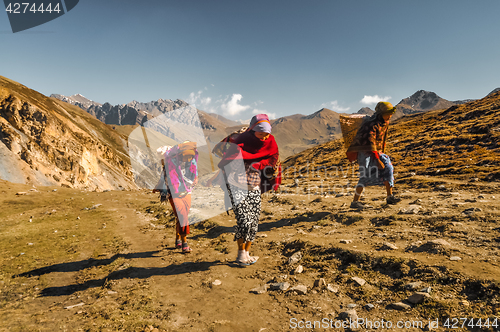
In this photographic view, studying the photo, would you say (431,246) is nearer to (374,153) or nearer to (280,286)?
(280,286)

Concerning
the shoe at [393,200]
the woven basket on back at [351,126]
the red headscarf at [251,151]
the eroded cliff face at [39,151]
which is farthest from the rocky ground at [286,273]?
the eroded cliff face at [39,151]

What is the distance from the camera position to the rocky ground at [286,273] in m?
3.01

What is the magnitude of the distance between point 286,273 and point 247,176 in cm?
200

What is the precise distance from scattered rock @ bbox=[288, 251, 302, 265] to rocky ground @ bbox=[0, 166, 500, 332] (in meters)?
0.02

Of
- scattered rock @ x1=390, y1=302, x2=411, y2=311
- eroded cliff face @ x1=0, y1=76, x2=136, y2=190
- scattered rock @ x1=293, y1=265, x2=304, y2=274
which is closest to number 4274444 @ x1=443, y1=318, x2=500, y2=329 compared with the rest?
scattered rock @ x1=390, y1=302, x2=411, y2=311

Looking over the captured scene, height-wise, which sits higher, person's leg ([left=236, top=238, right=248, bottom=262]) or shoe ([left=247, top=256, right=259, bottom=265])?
person's leg ([left=236, top=238, right=248, bottom=262])

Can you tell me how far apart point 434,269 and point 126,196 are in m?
15.8

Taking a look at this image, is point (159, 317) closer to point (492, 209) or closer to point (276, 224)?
point (276, 224)

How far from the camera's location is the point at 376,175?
7.46 metres

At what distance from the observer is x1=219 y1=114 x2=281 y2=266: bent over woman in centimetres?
488

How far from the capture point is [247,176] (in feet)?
16.4

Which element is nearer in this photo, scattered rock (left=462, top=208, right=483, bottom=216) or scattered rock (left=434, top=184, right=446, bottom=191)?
scattered rock (left=462, top=208, right=483, bottom=216)

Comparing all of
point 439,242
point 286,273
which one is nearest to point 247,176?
point 286,273

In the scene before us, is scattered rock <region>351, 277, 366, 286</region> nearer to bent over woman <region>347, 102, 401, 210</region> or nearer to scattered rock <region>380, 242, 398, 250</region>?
scattered rock <region>380, 242, 398, 250</region>
